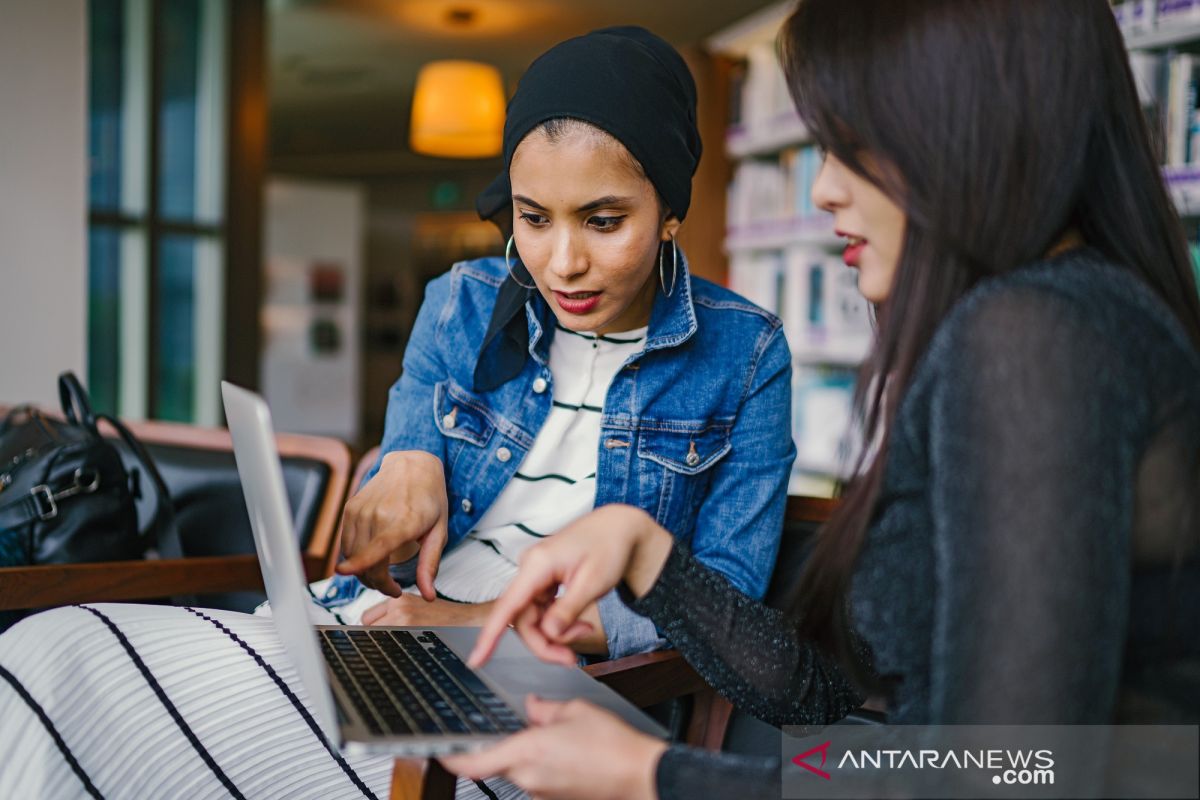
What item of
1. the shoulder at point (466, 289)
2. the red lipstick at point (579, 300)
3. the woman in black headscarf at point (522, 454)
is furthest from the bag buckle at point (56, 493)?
the red lipstick at point (579, 300)

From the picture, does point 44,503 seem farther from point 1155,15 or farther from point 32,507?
point 1155,15

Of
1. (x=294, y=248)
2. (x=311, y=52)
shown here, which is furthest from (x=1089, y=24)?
(x=294, y=248)

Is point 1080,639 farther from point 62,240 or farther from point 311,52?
point 311,52

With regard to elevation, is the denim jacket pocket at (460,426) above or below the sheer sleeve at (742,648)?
above

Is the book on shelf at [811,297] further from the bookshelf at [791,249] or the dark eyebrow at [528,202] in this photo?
the dark eyebrow at [528,202]

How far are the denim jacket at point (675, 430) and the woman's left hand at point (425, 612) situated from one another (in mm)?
139

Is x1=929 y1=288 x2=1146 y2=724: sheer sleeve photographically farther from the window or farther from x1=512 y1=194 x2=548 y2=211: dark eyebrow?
the window

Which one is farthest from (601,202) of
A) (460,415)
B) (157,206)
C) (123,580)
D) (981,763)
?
(157,206)

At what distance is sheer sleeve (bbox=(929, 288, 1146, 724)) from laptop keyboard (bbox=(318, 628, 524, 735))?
35 centimetres

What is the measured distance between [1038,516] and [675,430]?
71cm

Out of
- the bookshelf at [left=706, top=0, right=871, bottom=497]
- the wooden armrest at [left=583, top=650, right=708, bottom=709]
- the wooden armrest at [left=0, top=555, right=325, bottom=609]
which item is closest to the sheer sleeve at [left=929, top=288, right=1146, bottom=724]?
the wooden armrest at [left=583, top=650, right=708, bottom=709]

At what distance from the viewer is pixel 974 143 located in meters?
0.76

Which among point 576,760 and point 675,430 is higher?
point 675,430

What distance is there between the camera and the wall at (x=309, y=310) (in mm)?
9000
